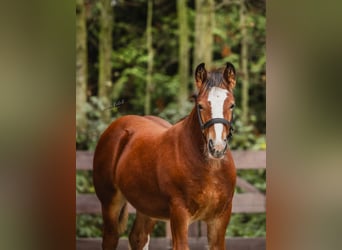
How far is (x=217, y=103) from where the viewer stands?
2.77 m

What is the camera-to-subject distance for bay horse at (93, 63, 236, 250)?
279 centimetres

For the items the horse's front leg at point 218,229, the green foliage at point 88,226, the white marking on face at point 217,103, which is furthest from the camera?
the green foliage at point 88,226

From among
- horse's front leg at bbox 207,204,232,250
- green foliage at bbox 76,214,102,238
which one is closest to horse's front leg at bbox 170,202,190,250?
horse's front leg at bbox 207,204,232,250

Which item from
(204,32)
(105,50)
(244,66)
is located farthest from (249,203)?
(105,50)

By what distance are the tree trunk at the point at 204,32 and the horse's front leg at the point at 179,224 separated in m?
1.37

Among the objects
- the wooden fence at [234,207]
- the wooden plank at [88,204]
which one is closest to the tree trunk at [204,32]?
the wooden fence at [234,207]

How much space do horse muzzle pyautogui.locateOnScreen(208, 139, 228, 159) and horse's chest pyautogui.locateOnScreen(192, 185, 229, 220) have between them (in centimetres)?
20

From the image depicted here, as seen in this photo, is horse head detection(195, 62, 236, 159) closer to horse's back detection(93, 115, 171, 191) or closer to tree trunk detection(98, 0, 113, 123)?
horse's back detection(93, 115, 171, 191)

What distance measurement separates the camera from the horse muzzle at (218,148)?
2719mm

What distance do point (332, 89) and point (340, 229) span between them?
0.57 meters

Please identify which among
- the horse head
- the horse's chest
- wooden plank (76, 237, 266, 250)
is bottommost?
wooden plank (76, 237, 266, 250)

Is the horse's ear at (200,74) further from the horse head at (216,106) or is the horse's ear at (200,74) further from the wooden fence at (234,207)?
the wooden fence at (234,207)

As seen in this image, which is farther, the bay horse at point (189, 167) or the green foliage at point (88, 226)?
the green foliage at point (88, 226)

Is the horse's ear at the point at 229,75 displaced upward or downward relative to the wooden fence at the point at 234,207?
upward
